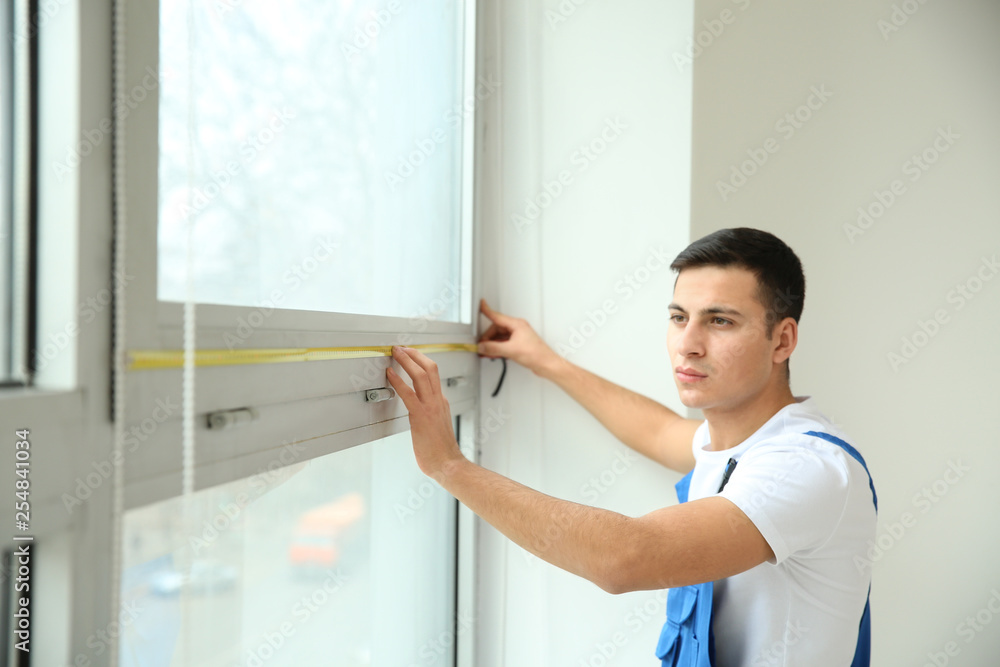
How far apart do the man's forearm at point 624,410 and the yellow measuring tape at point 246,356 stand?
22.9 inches

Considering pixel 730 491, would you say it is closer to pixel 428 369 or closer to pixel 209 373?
pixel 428 369

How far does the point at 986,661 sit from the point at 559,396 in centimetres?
151

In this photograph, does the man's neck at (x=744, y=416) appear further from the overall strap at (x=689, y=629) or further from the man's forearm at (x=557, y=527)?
the man's forearm at (x=557, y=527)

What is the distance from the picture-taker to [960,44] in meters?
1.82

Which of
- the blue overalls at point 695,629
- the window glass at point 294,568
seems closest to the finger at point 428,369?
the window glass at point 294,568

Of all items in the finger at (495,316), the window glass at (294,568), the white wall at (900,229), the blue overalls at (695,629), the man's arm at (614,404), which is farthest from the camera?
the white wall at (900,229)

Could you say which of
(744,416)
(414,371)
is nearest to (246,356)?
(414,371)

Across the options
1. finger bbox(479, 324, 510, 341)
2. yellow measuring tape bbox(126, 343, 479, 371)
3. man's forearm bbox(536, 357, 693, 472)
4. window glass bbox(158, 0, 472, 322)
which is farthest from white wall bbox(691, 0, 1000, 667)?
yellow measuring tape bbox(126, 343, 479, 371)

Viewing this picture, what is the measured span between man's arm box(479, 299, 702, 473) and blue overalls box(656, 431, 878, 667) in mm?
313

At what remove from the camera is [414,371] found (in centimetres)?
109

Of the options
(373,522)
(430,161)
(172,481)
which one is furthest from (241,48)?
(373,522)

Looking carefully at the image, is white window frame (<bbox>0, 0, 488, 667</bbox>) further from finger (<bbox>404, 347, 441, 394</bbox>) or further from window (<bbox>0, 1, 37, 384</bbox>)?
finger (<bbox>404, 347, 441, 394</bbox>)

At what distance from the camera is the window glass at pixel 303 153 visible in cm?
65

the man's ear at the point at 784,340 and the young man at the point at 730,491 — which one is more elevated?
the man's ear at the point at 784,340
